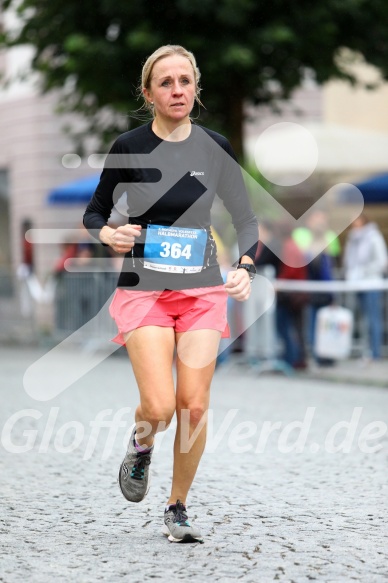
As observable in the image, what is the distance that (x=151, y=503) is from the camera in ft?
20.0

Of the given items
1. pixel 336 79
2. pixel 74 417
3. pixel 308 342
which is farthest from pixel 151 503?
pixel 336 79

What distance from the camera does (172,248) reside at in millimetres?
5094

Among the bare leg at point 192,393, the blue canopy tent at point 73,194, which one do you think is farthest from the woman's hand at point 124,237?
the blue canopy tent at point 73,194

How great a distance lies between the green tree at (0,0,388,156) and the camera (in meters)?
15.1

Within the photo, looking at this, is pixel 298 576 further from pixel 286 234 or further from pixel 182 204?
pixel 286 234

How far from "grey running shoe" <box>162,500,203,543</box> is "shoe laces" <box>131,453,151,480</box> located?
176 millimetres

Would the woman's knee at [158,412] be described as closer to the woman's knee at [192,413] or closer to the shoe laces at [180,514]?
the woman's knee at [192,413]

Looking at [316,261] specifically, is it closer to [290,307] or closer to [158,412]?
[290,307]

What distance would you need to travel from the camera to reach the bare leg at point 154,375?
5113mm

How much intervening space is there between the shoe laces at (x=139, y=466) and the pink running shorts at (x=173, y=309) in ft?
1.62

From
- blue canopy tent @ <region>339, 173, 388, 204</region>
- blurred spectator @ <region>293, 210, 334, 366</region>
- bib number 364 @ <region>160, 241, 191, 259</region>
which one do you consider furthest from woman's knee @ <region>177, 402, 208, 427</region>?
blue canopy tent @ <region>339, 173, 388, 204</region>

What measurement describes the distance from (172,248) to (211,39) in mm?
10554

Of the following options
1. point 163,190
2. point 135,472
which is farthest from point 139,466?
point 163,190

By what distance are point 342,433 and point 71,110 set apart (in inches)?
430
